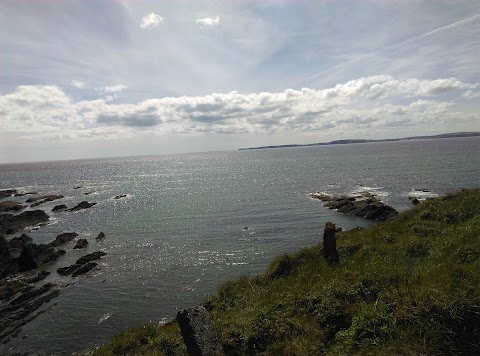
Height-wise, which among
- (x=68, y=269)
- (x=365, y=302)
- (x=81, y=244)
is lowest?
(x=68, y=269)

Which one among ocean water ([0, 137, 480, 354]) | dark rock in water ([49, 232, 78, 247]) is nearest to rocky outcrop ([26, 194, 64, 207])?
ocean water ([0, 137, 480, 354])

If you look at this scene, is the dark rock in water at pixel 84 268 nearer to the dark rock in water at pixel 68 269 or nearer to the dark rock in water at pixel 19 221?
the dark rock in water at pixel 68 269

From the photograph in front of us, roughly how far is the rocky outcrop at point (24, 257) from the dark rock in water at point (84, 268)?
23.3ft

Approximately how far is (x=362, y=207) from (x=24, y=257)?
49697 millimetres

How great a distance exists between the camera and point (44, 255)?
3975 cm

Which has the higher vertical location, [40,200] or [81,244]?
[81,244]

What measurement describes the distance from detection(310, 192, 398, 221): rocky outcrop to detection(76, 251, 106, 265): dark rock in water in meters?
38.4

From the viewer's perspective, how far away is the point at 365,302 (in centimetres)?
1077

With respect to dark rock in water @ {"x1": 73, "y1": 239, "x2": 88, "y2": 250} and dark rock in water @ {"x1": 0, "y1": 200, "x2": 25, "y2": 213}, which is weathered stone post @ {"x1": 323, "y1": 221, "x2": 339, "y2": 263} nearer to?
dark rock in water @ {"x1": 73, "y1": 239, "x2": 88, "y2": 250}

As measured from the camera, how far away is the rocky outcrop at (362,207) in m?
48.4

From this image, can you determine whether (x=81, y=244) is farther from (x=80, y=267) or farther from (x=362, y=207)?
(x=362, y=207)

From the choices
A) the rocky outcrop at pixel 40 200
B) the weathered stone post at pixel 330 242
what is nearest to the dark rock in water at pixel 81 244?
the weathered stone post at pixel 330 242

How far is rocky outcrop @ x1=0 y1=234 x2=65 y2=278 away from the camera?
120 ft

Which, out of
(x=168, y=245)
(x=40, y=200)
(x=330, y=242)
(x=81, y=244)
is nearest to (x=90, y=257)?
(x=81, y=244)
